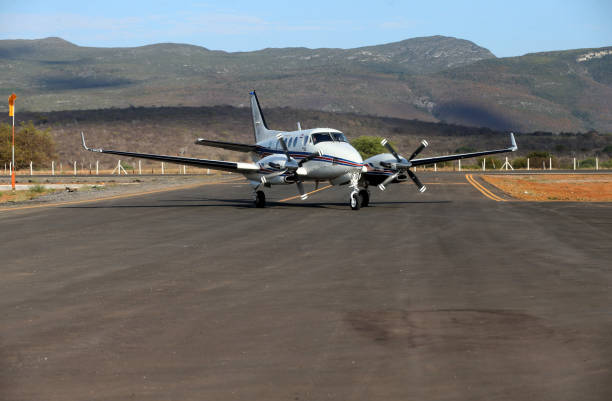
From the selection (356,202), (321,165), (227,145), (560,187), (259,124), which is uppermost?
(259,124)

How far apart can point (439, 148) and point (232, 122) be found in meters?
36.2

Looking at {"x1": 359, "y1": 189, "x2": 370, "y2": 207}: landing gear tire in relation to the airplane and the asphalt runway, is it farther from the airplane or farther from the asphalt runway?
the asphalt runway

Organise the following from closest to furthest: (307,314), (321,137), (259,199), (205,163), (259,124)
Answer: (307,314), (321,137), (259,199), (205,163), (259,124)

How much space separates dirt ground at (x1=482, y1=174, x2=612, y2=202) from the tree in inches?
2277

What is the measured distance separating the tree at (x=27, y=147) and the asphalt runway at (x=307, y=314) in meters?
72.5

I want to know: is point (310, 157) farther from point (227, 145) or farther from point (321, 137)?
point (227, 145)

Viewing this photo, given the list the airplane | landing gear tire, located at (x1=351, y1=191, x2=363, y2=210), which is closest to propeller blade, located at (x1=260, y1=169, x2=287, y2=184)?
the airplane

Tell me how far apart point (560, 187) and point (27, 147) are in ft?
215

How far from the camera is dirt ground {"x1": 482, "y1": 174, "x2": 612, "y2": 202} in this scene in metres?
40.4

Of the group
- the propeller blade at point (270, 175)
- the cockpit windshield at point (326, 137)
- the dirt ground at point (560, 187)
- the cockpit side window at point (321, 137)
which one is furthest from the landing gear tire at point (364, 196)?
the dirt ground at point (560, 187)

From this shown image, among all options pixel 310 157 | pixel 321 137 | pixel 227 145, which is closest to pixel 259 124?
pixel 227 145

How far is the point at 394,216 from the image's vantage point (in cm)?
2542

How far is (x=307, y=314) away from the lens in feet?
30.9

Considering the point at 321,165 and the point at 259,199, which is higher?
the point at 321,165
